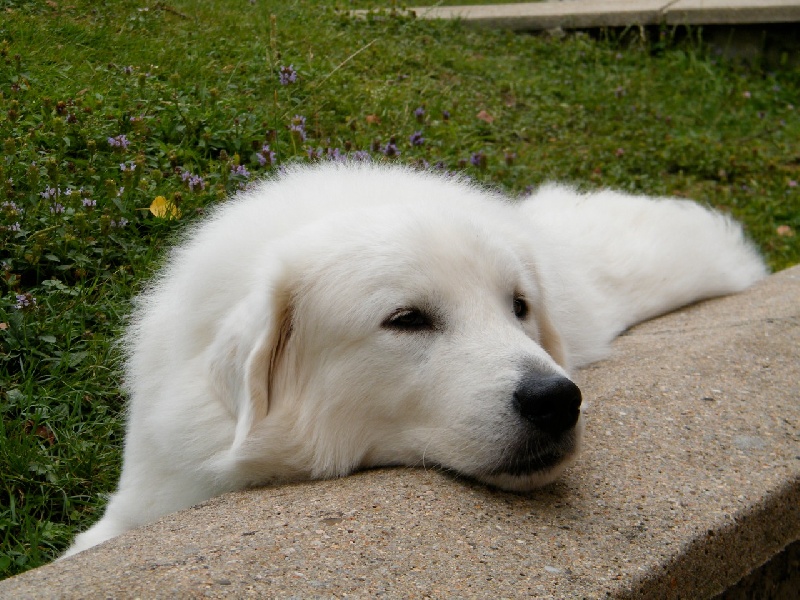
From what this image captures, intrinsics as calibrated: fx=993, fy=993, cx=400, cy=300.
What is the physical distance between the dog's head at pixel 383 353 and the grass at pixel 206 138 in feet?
3.34

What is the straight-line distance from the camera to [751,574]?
285cm

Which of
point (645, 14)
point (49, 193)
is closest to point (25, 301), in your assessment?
point (49, 193)

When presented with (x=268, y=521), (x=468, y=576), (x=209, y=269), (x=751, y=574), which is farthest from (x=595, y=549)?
(x=209, y=269)

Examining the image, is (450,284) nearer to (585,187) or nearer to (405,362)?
(405,362)

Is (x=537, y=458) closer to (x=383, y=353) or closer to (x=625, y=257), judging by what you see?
(x=383, y=353)

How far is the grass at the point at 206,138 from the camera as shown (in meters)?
3.80

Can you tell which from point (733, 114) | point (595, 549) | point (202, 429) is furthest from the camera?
point (733, 114)

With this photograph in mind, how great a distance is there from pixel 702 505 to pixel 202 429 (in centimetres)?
150

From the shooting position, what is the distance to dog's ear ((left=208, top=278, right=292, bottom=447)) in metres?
2.95

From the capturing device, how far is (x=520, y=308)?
324cm

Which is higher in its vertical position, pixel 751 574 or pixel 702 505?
pixel 702 505


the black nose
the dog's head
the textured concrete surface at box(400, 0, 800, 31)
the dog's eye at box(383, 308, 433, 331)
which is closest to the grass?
the textured concrete surface at box(400, 0, 800, 31)

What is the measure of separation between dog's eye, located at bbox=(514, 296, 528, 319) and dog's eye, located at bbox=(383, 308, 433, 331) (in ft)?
1.44

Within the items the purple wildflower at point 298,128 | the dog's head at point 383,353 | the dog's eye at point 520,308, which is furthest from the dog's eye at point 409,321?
the purple wildflower at point 298,128
